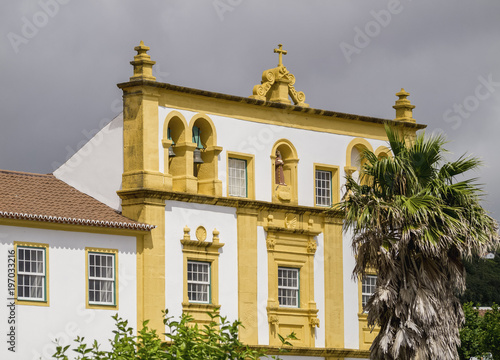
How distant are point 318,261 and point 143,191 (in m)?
7.53

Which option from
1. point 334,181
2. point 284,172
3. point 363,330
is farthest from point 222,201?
point 363,330

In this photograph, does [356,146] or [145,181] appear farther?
[356,146]

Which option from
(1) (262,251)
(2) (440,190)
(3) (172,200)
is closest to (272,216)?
(1) (262,251)

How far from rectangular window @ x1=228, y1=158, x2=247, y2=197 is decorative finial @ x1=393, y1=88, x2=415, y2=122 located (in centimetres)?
722

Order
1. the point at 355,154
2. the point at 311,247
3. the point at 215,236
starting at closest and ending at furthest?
the point at 215,236
the point at 311,247
the point at 355,154

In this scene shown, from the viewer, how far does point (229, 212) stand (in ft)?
129

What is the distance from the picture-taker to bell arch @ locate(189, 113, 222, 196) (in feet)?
128

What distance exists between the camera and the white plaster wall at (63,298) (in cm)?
3362

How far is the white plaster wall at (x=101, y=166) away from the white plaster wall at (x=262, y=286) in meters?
4.99

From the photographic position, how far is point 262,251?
40.0 meters

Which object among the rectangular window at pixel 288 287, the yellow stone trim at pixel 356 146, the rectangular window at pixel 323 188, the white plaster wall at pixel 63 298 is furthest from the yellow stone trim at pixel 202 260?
the yellow stone trim at pixel 356 146

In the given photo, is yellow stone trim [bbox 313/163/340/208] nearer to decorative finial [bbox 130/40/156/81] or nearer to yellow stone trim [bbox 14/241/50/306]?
decorative finial [bbox 130/40/156/81]

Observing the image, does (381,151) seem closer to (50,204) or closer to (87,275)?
(87,275)

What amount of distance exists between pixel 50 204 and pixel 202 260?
5.19 meters
